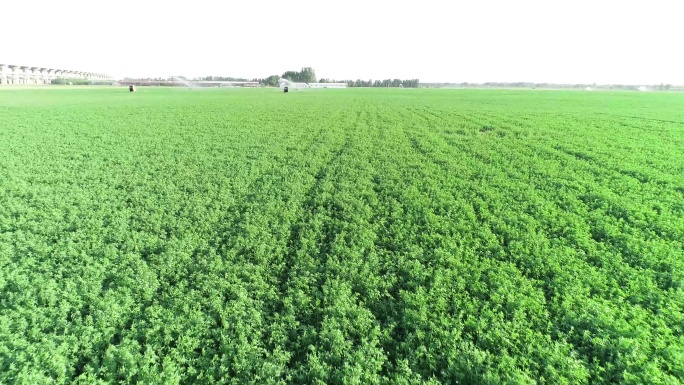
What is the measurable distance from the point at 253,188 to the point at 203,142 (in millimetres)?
8471

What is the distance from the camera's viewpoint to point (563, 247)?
684 centimetres

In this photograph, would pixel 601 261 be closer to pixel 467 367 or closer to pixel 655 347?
pixel 655 347

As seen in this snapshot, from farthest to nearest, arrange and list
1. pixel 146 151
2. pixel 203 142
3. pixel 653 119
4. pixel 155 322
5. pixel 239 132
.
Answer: pixel 653 119
pixel 239 132
pixel 203 142
pixel 146 151
pixel 155 322

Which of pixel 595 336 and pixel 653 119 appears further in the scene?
pixel 653 119

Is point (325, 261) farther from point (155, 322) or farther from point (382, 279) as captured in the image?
point (155, 322)

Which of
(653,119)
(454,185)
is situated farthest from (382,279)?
(653,119)

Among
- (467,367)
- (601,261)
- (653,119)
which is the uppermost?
(653,119)

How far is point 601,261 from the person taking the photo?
6344 mm

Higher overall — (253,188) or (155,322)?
(253,188)

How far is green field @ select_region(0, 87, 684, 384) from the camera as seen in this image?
441 cm

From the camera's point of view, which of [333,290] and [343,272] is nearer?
[333,290]

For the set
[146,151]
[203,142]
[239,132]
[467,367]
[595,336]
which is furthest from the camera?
[239,132]

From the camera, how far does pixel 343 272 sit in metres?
6.25

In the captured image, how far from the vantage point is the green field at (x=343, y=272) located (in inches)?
173
